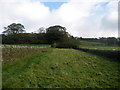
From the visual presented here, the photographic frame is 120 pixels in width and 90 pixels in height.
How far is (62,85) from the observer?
4.26m

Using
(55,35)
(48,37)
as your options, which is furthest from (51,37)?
(55,35)

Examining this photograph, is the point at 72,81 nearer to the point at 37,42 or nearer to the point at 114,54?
the point at 114,54

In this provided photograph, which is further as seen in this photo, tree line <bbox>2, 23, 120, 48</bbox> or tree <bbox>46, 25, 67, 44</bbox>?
tree <bbox>46, 25, 67, 44</bbox>

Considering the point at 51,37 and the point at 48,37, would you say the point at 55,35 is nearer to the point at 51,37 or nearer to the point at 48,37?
the point at 51,37

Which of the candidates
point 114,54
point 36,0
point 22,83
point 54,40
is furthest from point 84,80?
point 54,40

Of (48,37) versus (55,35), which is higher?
(55,35)

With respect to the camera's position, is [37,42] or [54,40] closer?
[37,42]

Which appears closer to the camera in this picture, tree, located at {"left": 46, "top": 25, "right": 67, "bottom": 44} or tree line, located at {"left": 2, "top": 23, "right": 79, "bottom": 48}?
tree line, located at {"left": 2, "top": 23, "right": 79, "bottom": 48}

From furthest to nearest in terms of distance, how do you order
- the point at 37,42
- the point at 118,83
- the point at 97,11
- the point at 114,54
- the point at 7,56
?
the point at 37,42, the point at 114,54, the point at 97,11, the point at 7,56, the point at 118,83

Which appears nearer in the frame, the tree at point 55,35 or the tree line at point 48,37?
the tree line at point 48,37

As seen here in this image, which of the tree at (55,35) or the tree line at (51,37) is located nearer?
the tree line at (51,37)

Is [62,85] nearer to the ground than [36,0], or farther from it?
nearer to the ground

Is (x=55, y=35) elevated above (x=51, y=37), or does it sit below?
above

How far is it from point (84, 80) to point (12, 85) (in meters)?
3.31
